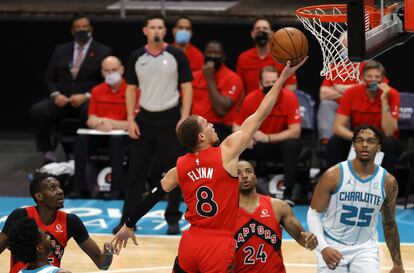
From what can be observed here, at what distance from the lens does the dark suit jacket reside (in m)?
13.4

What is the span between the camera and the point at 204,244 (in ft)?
24.6

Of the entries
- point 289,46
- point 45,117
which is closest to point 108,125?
point 45,117

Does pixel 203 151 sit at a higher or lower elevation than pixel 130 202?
higher

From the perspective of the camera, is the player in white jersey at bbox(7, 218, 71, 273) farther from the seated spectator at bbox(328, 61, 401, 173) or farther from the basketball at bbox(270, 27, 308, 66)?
the seated spectator at bbox(328, 61, 401, 173)

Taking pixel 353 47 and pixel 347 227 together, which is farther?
pixel 347 227

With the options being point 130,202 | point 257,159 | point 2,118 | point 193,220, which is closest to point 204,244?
point 193,220

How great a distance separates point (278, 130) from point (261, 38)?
1.20m

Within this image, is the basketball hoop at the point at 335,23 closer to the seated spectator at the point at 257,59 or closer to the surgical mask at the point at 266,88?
the surgical mask at the point at 266,88

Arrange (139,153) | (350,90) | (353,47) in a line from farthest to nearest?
(350,90)
(139,153)
(353,47)

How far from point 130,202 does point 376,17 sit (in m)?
4.07

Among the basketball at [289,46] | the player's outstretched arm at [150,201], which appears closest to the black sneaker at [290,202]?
the basketball at [289,46]

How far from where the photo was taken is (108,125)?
1270cm

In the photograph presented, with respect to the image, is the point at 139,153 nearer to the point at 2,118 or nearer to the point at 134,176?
the point at 134,176

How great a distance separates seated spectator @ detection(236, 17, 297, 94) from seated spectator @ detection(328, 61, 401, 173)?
964 mm
